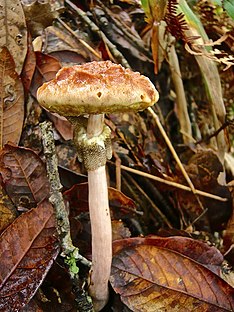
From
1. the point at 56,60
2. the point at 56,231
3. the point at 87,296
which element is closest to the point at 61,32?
the point at 56,60

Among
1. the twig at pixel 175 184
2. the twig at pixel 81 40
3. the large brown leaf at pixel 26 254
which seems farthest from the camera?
the twig at pixel 81 40

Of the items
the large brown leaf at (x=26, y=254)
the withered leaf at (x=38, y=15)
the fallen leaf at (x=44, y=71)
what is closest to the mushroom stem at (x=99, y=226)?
the large brown leaf at (x=26, y=254)

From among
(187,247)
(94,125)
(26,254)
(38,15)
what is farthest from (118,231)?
(38,15)

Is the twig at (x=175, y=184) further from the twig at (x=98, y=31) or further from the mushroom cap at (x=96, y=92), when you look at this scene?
the mushroom cap at (x=96, y=92)

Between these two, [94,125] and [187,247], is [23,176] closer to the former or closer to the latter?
[94,125]

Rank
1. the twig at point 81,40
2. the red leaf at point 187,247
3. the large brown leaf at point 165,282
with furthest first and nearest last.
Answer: the twig at point 81,40 < the red leaf at point 187,247 < the large brown leaf at point 165,282

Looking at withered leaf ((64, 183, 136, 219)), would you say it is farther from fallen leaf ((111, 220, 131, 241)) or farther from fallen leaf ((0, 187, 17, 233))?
fallen leaf ((0, 187, 17, 233))

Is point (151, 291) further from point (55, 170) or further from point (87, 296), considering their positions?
point (55, 170)
